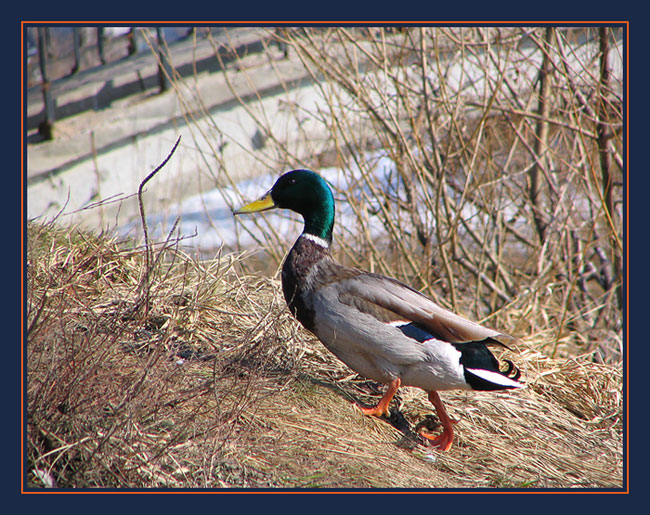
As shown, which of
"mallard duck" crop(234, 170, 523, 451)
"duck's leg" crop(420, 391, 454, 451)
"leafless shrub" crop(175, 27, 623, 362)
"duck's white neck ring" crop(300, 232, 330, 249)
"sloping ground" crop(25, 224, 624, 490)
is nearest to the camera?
"sloping ground" crop(25, 224, 624, 490)

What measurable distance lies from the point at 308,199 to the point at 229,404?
1.05 m

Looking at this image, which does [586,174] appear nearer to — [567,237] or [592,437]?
[567,237]

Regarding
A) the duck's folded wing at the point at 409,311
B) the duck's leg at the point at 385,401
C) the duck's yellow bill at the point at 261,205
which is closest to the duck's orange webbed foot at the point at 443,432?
the duck's leg at the point at 385,401

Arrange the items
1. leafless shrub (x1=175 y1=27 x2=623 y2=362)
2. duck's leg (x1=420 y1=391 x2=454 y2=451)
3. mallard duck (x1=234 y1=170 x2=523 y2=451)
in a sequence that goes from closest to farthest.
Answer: mallard duck (x1=234 y1=170 x2=523 y2=451) < duck's leg (x1=420 y1=391 x2=454 y2=451) < leafless shrub (x1=175 y1=27 x2=623 y2=362)

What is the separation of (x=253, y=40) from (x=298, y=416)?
224 inches

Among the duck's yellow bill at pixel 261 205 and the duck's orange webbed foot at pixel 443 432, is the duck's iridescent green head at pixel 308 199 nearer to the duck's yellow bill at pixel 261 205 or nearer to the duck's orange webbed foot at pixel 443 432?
the duck's yellow bill at pixel 261 205

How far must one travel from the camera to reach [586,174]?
5.20 metres

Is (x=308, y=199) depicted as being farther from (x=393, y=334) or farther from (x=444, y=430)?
(x=444, y=430)

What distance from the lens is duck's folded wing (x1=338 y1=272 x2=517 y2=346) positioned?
124 inches

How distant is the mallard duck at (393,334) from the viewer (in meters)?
3.12

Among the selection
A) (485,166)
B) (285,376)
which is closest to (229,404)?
(285,376)

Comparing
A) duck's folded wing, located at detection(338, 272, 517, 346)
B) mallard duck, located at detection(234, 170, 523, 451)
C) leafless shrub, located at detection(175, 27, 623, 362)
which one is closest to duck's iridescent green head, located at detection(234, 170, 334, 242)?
mallard duck, located at detection(234, 170, 523, 451)

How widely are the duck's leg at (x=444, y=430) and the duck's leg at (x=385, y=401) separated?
19cm

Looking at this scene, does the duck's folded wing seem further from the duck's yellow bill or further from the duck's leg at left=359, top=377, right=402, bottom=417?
the duck's yellow bill
